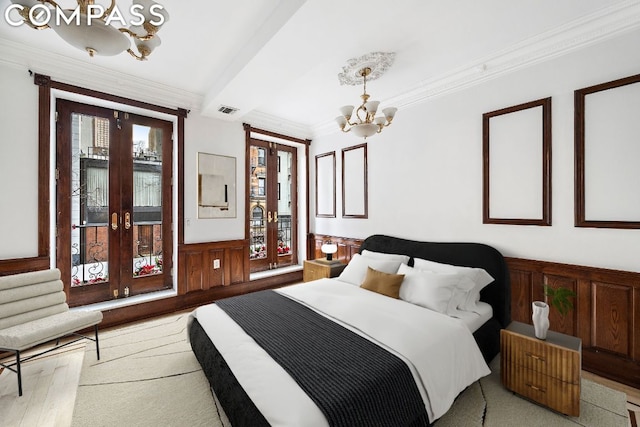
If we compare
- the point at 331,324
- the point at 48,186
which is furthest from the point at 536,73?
the point at 48,186

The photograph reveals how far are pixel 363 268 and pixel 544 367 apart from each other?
185 cm

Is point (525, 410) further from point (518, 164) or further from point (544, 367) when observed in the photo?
point (518, 164)

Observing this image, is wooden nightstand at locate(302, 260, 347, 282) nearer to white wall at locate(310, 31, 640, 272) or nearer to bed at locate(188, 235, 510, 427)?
white wall at locate(310, 31, 640, 272)

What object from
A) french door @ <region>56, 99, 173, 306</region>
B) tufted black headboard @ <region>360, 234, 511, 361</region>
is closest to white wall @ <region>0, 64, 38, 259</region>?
french door @ <region>56, 99, 173, 306</region>

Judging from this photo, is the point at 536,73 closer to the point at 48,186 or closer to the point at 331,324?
the point at 331,324

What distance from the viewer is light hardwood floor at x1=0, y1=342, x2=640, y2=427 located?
6.32ft

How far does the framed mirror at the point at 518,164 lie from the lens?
262cm

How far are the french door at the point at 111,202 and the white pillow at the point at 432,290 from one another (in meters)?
3.31

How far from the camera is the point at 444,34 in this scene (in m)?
2.46

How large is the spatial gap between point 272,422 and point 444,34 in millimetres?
3168

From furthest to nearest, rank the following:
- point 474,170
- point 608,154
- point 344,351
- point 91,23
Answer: point 474,170 → point 608,154 → point 344,351 → point 91,23

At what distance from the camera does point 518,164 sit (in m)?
2.80

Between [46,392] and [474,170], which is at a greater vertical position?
[474,170]

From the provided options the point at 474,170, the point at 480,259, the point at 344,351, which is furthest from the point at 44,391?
the point at 474,170
